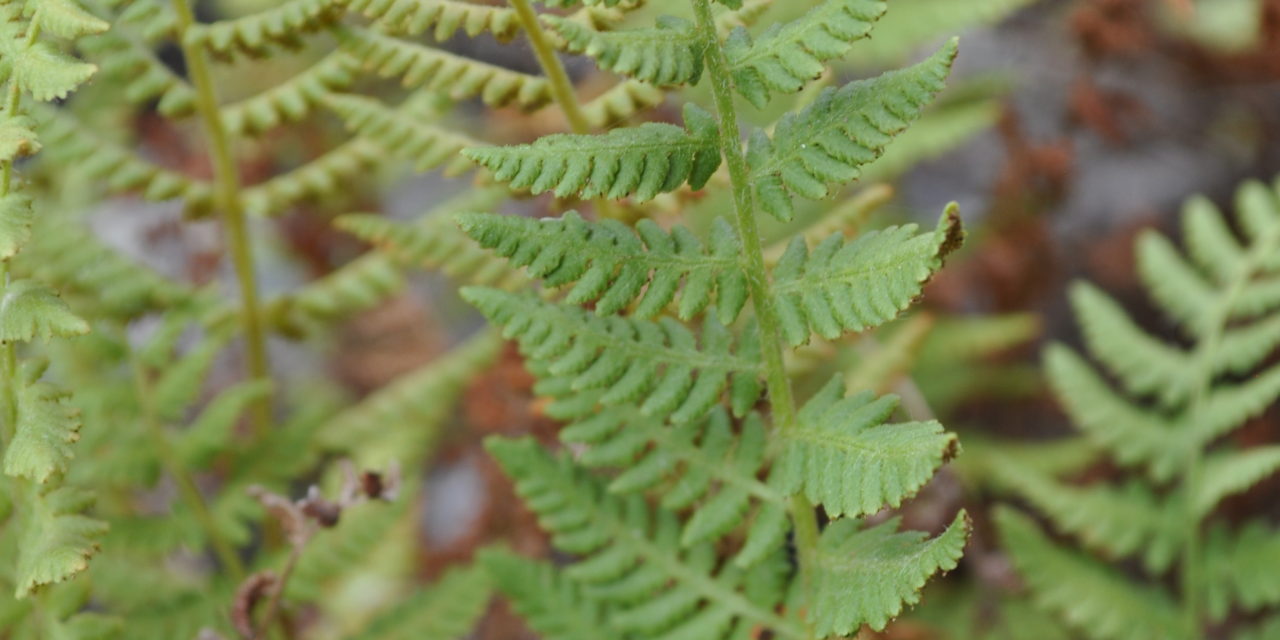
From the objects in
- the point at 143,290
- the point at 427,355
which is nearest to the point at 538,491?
the point at 143,290

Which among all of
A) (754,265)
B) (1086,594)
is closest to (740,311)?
(754,265)

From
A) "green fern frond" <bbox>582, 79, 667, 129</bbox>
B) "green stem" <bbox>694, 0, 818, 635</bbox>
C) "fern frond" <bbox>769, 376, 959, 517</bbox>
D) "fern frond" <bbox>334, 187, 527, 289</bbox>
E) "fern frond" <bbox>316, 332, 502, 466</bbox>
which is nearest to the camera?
"fern frond" <bbox>769, 376, 959, 517</bbox>

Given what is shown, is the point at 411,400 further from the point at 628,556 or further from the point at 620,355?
the point at 620,355

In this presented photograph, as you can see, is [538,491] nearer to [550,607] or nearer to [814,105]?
[550,607]

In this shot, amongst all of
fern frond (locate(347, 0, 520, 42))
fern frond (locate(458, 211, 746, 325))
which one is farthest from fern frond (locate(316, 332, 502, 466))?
fern frond (locate(458, 211, 746, 325))

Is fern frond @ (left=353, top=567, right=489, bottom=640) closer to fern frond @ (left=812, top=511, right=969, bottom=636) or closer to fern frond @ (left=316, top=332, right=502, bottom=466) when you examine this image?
fern frond @ (left=316, top=332, right=502, bottom=466)

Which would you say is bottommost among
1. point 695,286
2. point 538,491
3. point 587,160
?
point 538,491
